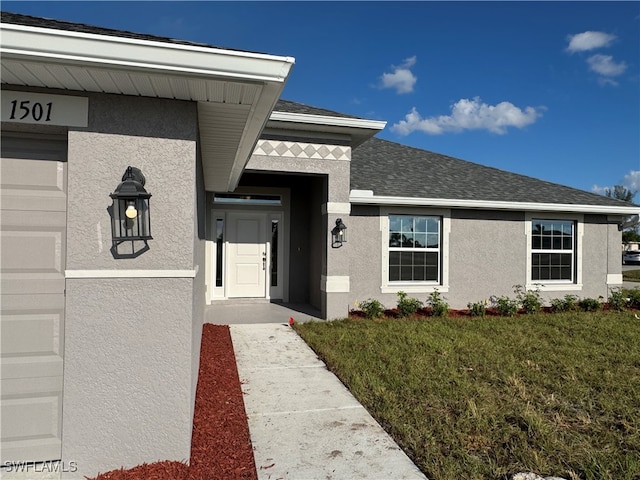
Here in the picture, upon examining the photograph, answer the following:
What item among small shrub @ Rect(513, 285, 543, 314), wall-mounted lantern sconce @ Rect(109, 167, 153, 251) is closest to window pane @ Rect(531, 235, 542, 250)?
small shrub @ Rect(513, 285, 543, 314)

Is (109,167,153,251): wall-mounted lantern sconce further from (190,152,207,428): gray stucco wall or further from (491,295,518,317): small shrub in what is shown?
(491,295,518,317): small shrub

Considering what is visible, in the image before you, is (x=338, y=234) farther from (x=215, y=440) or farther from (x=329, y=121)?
(x=215, y=440)

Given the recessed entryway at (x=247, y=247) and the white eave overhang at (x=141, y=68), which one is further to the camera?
the recessed entryway at (x=247, y=247)

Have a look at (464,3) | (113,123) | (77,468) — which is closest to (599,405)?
(77,468)

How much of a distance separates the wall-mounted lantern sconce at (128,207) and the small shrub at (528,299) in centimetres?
991

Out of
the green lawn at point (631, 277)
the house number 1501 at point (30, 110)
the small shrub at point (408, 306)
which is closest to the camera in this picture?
the house number 1501 at point (30, 110)

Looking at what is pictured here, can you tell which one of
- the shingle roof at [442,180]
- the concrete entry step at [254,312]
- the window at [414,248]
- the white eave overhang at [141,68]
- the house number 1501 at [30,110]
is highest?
the shingle roof at [442,180]

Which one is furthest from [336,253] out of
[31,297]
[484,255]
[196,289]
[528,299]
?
[31,297]

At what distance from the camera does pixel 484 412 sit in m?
3.89

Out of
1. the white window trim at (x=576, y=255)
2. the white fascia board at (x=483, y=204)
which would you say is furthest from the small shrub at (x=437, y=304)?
the white window trim at (x=576, y=255)

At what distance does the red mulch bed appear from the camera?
278 centimetres

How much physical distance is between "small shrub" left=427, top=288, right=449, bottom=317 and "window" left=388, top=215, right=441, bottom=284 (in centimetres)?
43

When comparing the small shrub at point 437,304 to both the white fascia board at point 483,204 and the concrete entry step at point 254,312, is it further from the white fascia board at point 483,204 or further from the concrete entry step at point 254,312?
the concrete entry step at point 254,312

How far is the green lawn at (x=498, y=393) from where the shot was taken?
3.14 metres
